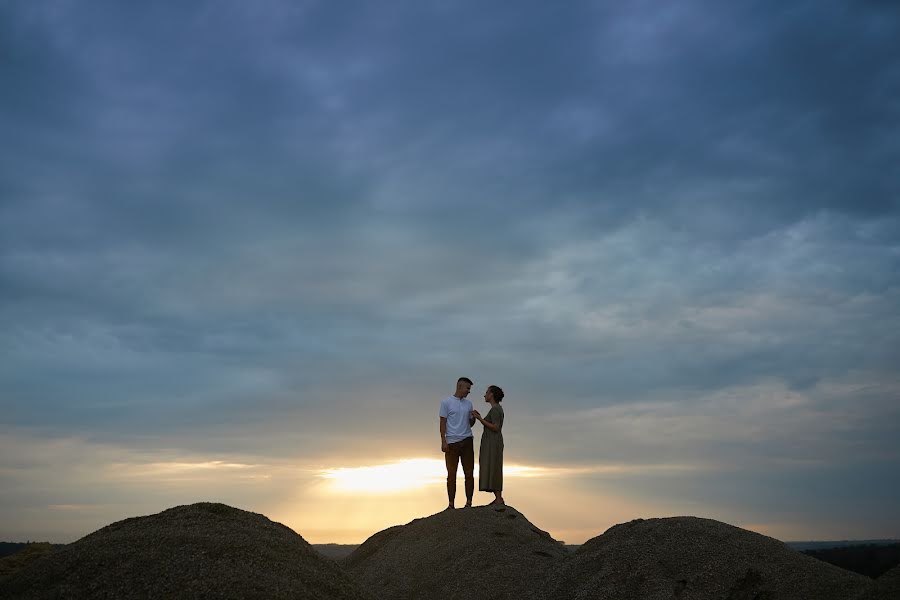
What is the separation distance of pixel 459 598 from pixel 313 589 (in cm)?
364

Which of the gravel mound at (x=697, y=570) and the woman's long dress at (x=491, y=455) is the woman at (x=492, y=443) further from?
the gravel mound at (x=697, y=570)

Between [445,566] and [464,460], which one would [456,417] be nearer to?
[464,460]

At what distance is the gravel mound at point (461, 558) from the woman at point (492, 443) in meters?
0.71

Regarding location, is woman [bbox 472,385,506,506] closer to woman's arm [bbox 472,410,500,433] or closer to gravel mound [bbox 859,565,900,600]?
woman's arm [bbox 472,410,500,433]

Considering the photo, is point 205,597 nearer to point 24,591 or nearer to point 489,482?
point 24,591

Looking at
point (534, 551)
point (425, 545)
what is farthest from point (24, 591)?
point (534, 551)

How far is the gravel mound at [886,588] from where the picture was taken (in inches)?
352

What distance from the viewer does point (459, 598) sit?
12.5 meters

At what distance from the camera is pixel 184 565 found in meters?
9.27

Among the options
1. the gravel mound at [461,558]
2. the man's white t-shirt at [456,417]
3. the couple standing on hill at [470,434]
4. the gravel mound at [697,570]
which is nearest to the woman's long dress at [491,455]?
the couple standing on hill at [470,434]

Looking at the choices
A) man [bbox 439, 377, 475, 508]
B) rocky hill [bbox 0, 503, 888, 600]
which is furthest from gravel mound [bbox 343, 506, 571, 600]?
man [bbox 439, 377, 475, 508]

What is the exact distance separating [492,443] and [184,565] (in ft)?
25.7

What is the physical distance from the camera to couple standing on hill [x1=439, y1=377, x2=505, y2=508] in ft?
51.9

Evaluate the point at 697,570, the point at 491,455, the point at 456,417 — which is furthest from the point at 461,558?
the point at 697,570
